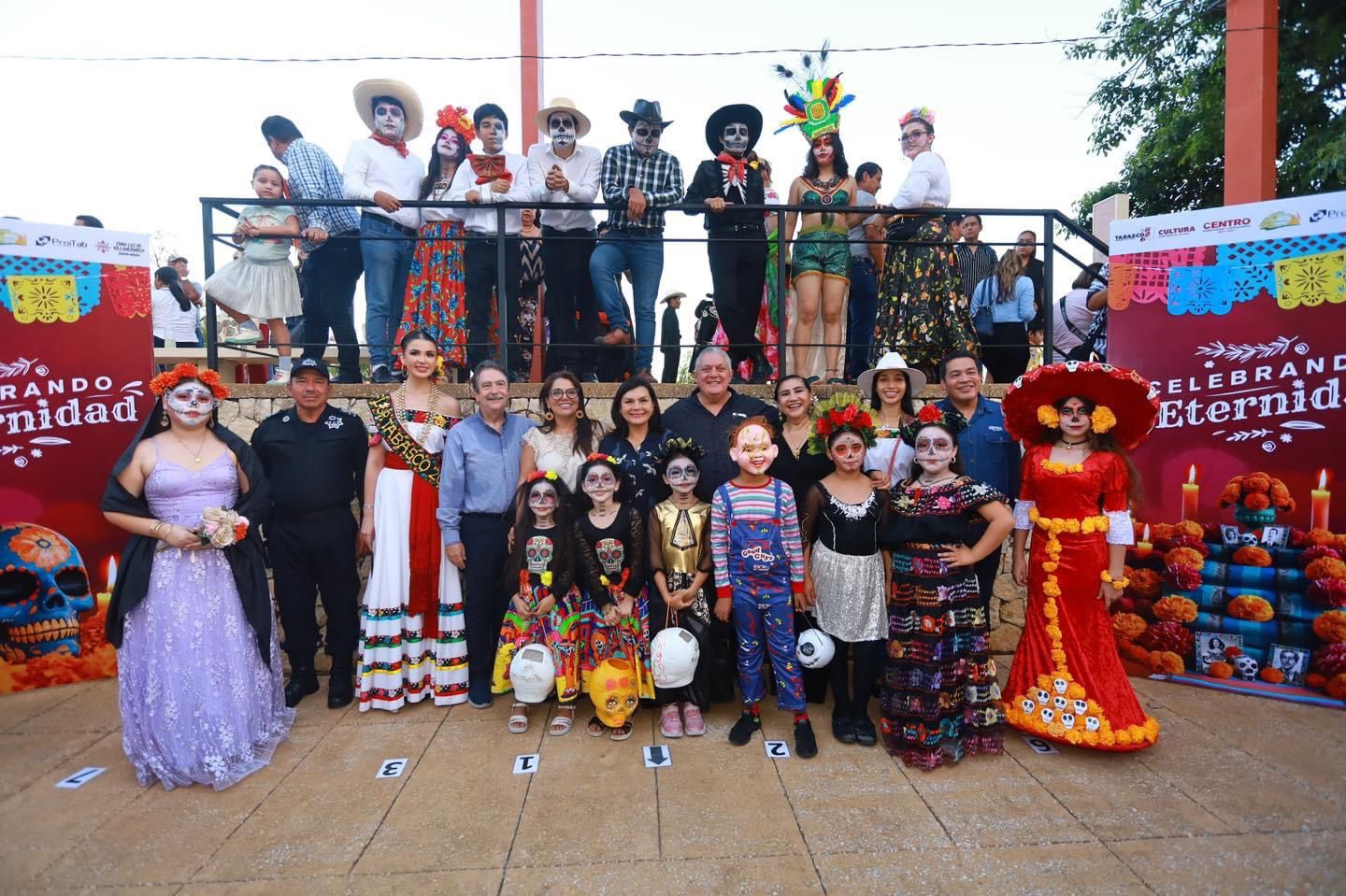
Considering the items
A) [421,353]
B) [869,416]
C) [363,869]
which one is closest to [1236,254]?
[869,416]

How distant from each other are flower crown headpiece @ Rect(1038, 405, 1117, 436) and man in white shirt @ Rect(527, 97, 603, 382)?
2975mm

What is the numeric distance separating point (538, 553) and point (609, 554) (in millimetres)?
376

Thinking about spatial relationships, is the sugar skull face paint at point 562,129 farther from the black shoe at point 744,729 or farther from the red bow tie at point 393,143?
the black shoe at point 744,729

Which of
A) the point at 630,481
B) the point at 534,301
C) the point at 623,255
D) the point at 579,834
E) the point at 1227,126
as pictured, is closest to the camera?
the point at 579,834

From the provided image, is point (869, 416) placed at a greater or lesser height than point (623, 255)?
lesser

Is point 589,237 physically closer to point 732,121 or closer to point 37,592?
point 732,121

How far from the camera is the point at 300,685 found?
4199 millimetres

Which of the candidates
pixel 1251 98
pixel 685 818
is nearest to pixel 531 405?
pixel 685 818

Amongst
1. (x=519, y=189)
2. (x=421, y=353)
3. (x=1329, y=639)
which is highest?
(x=519, y=189)

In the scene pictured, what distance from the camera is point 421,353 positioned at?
4105 millimetres

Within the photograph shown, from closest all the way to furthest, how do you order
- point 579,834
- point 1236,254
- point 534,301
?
point 579,834
point 1236,254
point 534,301

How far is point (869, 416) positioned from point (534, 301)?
309 cm

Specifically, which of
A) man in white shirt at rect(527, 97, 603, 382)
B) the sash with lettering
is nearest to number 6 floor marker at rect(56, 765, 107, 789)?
the sash with lettering

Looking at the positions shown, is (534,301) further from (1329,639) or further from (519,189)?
(1329,639)
